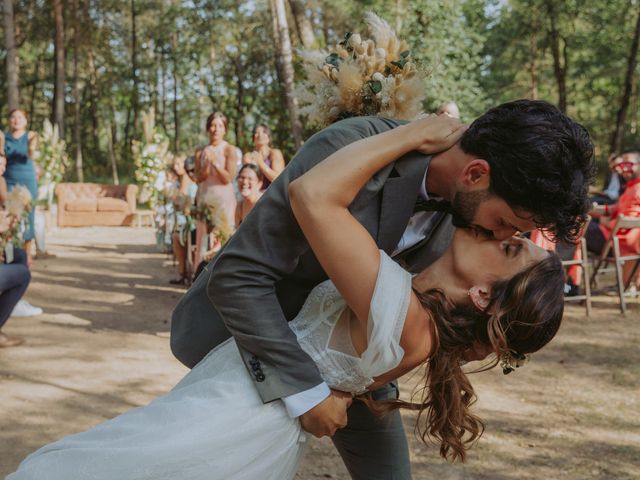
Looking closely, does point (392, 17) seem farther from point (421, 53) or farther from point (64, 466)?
point (64, 466)

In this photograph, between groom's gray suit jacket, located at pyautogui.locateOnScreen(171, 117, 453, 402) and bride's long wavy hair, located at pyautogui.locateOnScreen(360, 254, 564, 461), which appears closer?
groom's gray suit jacket, located at pyautogui.locateOnScreen(171, 117, 453, 402)

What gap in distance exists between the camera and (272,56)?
88.0 feet

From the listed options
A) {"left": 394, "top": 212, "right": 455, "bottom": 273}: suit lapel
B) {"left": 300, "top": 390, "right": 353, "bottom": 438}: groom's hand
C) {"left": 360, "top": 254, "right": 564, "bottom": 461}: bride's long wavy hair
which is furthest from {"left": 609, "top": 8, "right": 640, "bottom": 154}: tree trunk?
{"left": 300, "top": 390, "right": 353, "bottom": 438}: groom's hand

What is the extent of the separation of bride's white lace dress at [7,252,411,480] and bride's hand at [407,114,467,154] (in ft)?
0.93

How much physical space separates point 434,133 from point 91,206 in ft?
A: 68.1

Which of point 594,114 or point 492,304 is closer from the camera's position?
point 492,304

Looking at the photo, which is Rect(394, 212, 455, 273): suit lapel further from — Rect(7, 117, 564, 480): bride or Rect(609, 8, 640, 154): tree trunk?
Rect(609, 8, 640, 154): tree trunk

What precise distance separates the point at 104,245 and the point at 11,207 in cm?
951

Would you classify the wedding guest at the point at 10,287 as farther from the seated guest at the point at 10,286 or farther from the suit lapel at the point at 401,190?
the suit lapel at the point at 401,190

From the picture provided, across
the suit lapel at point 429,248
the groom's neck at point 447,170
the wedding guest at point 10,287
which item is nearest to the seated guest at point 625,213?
the wedding guest at point 10,287

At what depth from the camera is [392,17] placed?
17938mm

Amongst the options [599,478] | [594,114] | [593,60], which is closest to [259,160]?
[599,478]

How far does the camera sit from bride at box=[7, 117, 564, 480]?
1.66 m

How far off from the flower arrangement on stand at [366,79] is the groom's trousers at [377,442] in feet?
2.81
